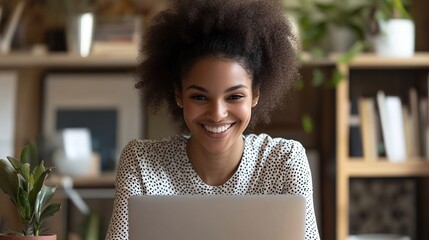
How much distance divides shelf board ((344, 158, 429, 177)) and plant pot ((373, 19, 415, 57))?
0.44 metres

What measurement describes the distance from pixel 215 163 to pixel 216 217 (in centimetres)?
54

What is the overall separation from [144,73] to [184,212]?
608 mm

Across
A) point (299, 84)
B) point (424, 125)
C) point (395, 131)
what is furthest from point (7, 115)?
point (424, 125)

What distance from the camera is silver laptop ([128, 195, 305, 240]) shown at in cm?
163

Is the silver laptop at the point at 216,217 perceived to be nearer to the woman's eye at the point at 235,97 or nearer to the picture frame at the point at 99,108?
the woman's eye at the point at 235,97

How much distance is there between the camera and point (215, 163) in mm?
2168

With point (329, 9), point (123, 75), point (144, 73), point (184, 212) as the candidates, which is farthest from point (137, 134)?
point (184, 212)

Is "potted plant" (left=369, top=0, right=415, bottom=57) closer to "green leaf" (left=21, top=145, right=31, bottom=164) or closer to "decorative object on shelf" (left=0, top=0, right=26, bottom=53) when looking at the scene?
"decorative object on shelf" (left=0, top=0, right=26, bottom=53)

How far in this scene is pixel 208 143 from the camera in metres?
2.02

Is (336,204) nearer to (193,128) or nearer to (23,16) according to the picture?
(23,16)

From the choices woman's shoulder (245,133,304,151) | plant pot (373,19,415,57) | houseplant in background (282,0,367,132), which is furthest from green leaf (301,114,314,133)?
woman's shoulder (245,133,304,151)

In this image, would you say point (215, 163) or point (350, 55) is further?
point (350, 55)

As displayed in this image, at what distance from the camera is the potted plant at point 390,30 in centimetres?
379

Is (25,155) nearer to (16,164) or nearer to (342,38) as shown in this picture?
(16,164)
